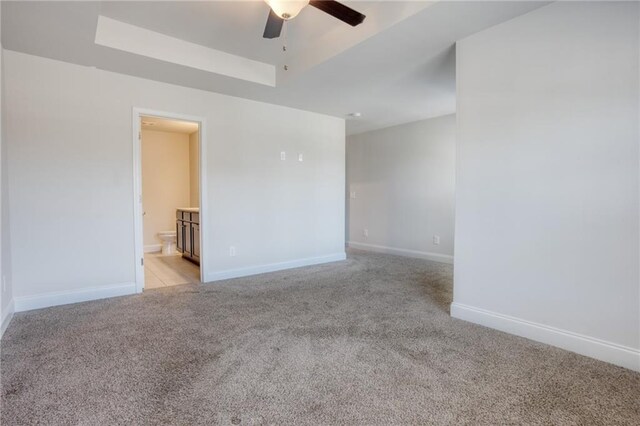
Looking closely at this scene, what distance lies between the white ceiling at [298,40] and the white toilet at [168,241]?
3287 millimetres

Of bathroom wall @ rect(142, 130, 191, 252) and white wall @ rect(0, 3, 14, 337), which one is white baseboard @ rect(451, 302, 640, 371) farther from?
bathroom wall @ rect(142, 130, 191, 252)

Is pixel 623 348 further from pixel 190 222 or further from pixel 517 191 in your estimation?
pixel 190 222

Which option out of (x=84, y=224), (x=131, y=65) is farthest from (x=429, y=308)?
(x=131, y=65)

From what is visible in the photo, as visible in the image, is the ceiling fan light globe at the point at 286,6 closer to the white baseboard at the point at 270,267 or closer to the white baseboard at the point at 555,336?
the white baseboard at the point at 555,336

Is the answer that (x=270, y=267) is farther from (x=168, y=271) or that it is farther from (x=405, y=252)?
(x=405, y=252)

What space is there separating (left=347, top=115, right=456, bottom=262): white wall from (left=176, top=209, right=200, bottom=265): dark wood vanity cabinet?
10.2 ft

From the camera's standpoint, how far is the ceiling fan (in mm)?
1865

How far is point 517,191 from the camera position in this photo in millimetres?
2408

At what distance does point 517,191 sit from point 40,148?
4.01 m

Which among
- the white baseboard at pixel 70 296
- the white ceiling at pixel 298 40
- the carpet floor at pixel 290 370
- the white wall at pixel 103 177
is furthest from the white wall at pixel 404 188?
the white baseboard at pixel 70 296

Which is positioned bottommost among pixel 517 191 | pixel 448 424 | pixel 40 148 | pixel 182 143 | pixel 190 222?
pixel 448 424

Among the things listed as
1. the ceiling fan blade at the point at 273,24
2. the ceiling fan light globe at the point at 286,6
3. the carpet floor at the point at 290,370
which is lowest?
the carpet floor at the point at 290,370

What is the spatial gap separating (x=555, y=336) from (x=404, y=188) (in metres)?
3.72

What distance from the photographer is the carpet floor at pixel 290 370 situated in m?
1.55
